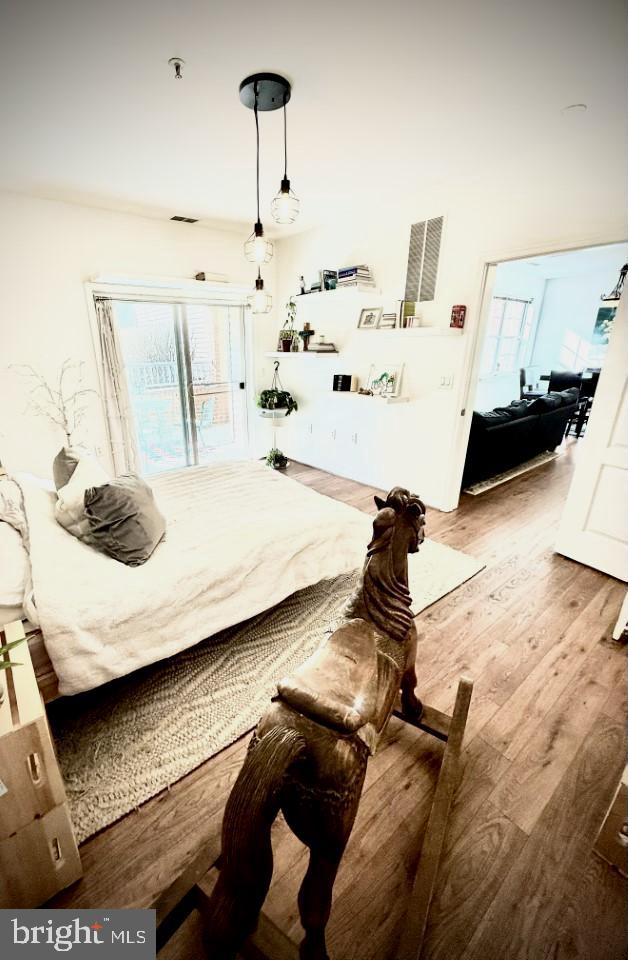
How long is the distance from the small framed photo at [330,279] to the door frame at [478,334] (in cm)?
149

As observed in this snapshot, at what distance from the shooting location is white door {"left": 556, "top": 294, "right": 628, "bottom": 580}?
254 centimetres

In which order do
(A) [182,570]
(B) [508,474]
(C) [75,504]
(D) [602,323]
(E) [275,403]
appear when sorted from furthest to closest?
1. (D) [602,323]
2. (B) [508,474]
3. (E) [275,403]
4. (C) [75,504]
5. (A) [182,570]

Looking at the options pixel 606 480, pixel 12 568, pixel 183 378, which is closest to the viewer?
pixel 12 568

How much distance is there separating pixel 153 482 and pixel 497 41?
2741 mm

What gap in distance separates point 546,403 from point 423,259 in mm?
2591

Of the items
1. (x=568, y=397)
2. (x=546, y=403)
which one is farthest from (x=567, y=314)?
(x=546, y=403)

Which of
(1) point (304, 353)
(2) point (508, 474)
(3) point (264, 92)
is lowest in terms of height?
(2) point (508, 474)

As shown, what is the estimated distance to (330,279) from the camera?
405cm

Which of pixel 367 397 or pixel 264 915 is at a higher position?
pixel 367 397

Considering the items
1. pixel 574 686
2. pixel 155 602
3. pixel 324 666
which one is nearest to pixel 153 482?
pixel 155 602

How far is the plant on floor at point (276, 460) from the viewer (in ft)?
16.2

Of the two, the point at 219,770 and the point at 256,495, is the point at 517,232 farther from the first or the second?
the point at 219,770

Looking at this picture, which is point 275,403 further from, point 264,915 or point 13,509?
point 264,915

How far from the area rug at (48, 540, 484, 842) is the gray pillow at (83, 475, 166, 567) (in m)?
0.63
